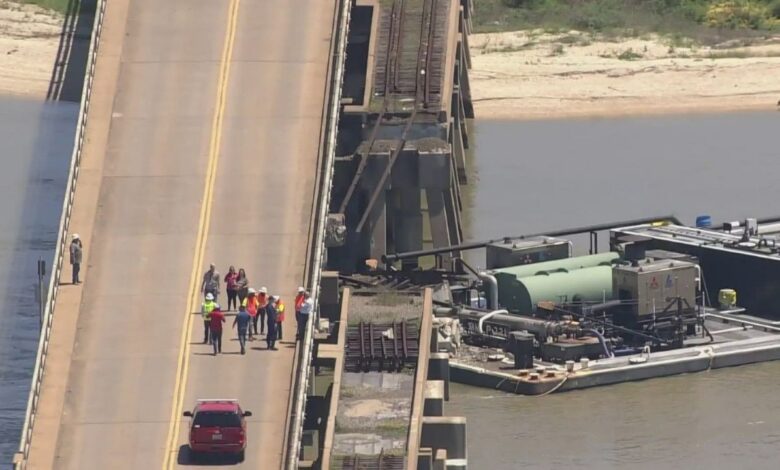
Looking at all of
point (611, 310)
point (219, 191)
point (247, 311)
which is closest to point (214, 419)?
point (247, 311)

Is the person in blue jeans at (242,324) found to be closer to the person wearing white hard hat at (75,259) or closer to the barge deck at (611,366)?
the person wearing white hard hat at (75,259)

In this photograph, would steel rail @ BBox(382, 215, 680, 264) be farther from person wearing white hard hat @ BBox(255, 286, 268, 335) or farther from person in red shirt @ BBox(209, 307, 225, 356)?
person in red shirt @ BBox(209, 307, 225, 356)

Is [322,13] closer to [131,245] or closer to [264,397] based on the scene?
[131,245]

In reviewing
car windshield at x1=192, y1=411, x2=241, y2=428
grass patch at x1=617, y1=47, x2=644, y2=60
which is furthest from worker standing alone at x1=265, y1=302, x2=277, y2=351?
grass patch at x1=617, y1=47, x2=644, y2=60

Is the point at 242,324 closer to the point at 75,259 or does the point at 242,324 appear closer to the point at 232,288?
the point at 232,288

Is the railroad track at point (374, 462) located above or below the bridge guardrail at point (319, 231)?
below

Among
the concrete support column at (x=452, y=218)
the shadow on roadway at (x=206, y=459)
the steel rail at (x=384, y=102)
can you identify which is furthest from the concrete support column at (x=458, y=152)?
the shadow on roadway at (x=206, y=459)

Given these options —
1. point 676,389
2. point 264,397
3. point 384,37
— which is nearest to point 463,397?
point 676,389
